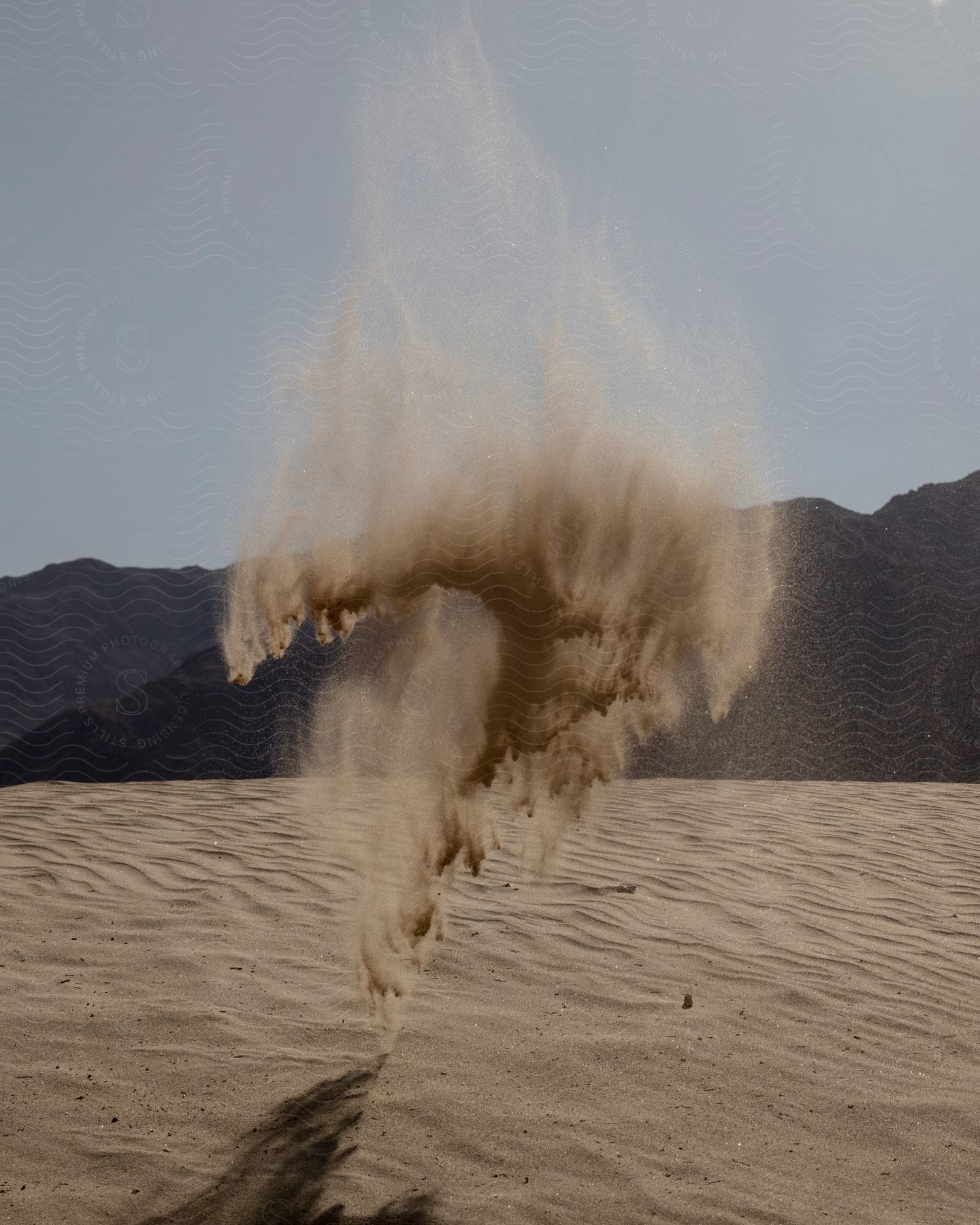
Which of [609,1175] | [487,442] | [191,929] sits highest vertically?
[487,442]

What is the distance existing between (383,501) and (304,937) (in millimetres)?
2409

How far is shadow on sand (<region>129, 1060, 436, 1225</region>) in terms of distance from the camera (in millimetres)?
3000

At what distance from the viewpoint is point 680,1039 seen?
13.9ft

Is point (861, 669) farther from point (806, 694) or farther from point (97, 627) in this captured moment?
point (97, 627)

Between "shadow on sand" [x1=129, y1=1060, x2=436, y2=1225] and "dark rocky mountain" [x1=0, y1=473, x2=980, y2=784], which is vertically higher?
"dark rocky mountain" [x1=0, y1=473, x2=980, y2=784]

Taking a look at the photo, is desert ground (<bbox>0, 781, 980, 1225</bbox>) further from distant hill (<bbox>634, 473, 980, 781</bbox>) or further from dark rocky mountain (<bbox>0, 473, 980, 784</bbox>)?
dark rocky mountain (<bbox>0, 473, 980, 784</bbox>)

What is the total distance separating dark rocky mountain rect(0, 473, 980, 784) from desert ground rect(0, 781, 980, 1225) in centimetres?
1003

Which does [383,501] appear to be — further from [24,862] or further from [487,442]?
[24,862]

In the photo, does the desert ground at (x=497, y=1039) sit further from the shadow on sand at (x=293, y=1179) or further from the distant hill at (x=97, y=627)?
the distant hill at (x=97, y=627)

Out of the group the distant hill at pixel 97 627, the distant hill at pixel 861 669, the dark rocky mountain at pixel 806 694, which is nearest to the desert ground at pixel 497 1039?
the distant hill at pixel 861 669

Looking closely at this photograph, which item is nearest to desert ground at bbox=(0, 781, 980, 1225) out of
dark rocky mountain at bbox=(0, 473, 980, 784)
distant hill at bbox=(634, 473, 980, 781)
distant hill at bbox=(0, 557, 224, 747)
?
distant hill at bbox=(634, 473, 980, 781)

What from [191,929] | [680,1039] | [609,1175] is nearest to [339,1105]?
[609,1175]

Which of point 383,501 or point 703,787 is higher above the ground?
point 383,501

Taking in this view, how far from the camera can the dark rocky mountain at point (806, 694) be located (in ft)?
57.6
